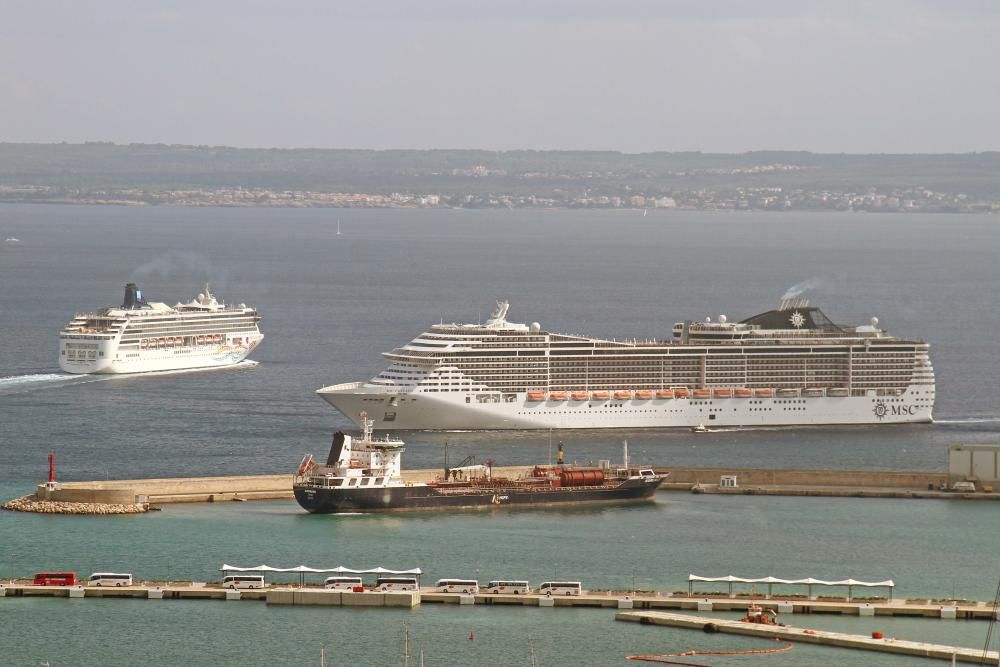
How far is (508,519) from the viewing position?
52969mm

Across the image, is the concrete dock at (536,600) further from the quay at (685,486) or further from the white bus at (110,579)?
the quay at (685,486)

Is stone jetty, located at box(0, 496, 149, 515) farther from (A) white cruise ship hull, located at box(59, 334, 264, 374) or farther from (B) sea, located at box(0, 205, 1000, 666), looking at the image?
(A) white cruise ship hull, located at box(59, 334, 264, 374)

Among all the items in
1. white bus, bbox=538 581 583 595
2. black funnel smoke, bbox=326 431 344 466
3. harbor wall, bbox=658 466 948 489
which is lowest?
white bus, bbox=538 581 583 595

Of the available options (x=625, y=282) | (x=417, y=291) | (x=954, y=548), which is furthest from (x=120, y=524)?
(x=625, y=282)

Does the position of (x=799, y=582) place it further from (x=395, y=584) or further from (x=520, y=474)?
(x=520, y=474)

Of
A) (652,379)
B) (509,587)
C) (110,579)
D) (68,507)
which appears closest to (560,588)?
(509,587)

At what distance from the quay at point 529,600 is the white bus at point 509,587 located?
235 mm

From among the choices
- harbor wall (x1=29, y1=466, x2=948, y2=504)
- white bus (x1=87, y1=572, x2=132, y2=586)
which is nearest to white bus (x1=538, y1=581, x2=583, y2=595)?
white bus (x1=87, y1=572, x2=132, y2=586)

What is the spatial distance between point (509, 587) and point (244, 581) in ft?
16.8

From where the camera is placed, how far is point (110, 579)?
43469 mm

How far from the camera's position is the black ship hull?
52.5m

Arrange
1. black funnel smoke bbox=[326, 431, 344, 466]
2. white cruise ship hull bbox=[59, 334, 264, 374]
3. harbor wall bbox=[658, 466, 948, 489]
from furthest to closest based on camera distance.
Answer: white cruise ship hull bbox=[59, 334, 264, 374] < harbor wall bbox=[658, 466, 948, 489] < black funnel smoke bbox=[326, 431, 344, 466]

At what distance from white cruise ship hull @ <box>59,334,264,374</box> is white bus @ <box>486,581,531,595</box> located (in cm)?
4401

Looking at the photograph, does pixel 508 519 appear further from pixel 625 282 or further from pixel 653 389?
pixel 625 282
